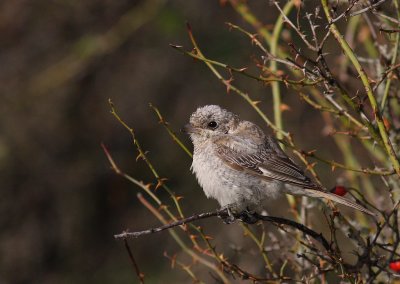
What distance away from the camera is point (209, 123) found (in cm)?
479

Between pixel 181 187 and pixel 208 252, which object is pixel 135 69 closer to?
pixel 181 187

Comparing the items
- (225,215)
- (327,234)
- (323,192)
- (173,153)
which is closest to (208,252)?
(225,215)

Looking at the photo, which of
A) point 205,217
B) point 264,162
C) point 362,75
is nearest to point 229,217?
point 264,162

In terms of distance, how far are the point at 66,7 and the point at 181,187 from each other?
256 cm

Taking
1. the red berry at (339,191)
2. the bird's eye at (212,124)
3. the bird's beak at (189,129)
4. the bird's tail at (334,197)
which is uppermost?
the bird's beak at (189,129)

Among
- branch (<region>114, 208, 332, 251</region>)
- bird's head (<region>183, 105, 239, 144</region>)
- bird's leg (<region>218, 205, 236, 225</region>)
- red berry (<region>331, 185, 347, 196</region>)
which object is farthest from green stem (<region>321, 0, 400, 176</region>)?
bird's head (<region>183, 105, 239, 144</region>)

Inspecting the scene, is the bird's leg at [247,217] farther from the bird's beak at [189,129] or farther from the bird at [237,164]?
the bird's beak at [189,129]

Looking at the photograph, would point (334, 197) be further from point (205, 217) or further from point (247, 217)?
point (205, 217)

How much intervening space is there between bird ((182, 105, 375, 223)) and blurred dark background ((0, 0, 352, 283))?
3.46 m

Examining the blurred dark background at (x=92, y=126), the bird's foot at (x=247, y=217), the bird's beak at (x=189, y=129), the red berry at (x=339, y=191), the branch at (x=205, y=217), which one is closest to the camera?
the branch at (x=205, y=217)

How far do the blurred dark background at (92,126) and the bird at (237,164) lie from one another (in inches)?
136

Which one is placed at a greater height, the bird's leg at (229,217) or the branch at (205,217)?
the branch at (205,217)

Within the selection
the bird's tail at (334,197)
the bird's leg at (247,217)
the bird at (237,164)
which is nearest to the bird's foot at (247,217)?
the bird's leg at (247,217)

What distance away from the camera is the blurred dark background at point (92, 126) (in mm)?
8461
